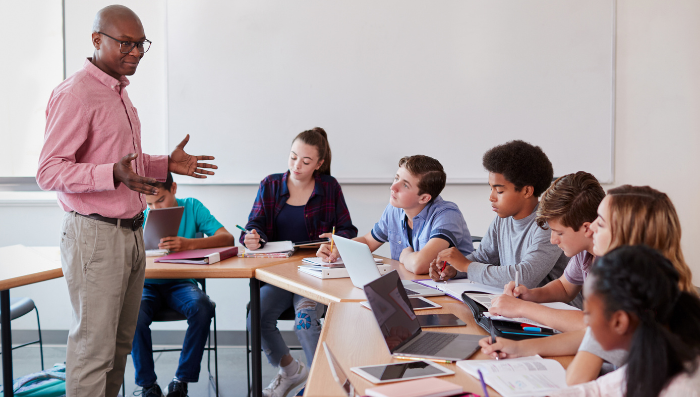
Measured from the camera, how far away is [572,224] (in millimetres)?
1435

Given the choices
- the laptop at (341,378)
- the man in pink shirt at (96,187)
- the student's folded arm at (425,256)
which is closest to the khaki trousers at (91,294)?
the man in pink shirt at (96,187)

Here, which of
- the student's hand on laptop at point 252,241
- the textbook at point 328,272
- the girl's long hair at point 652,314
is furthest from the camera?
the student's hand on laptop at point 252,241

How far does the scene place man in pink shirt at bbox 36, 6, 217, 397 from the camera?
159 centimetres

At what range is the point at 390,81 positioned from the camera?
10.5ft

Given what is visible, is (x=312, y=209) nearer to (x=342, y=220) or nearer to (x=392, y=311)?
(x=342, y=220)

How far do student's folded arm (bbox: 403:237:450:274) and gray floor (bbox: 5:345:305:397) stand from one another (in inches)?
41.2

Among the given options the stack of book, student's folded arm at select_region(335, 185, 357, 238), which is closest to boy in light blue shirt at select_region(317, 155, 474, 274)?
the stack of book

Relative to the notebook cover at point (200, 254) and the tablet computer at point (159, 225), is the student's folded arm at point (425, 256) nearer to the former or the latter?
the notebook cover at point (200, 254)

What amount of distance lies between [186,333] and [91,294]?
2.86 ft

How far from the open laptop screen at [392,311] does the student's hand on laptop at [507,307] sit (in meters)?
0.23

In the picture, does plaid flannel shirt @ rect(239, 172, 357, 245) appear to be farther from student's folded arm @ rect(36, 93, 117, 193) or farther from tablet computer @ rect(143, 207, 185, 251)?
student's folded arm @ rect(36, 93, 117, 193)

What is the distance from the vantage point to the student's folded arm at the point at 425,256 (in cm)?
204

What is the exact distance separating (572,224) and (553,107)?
197 cm

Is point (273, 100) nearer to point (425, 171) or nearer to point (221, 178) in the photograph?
point (221, 178)
